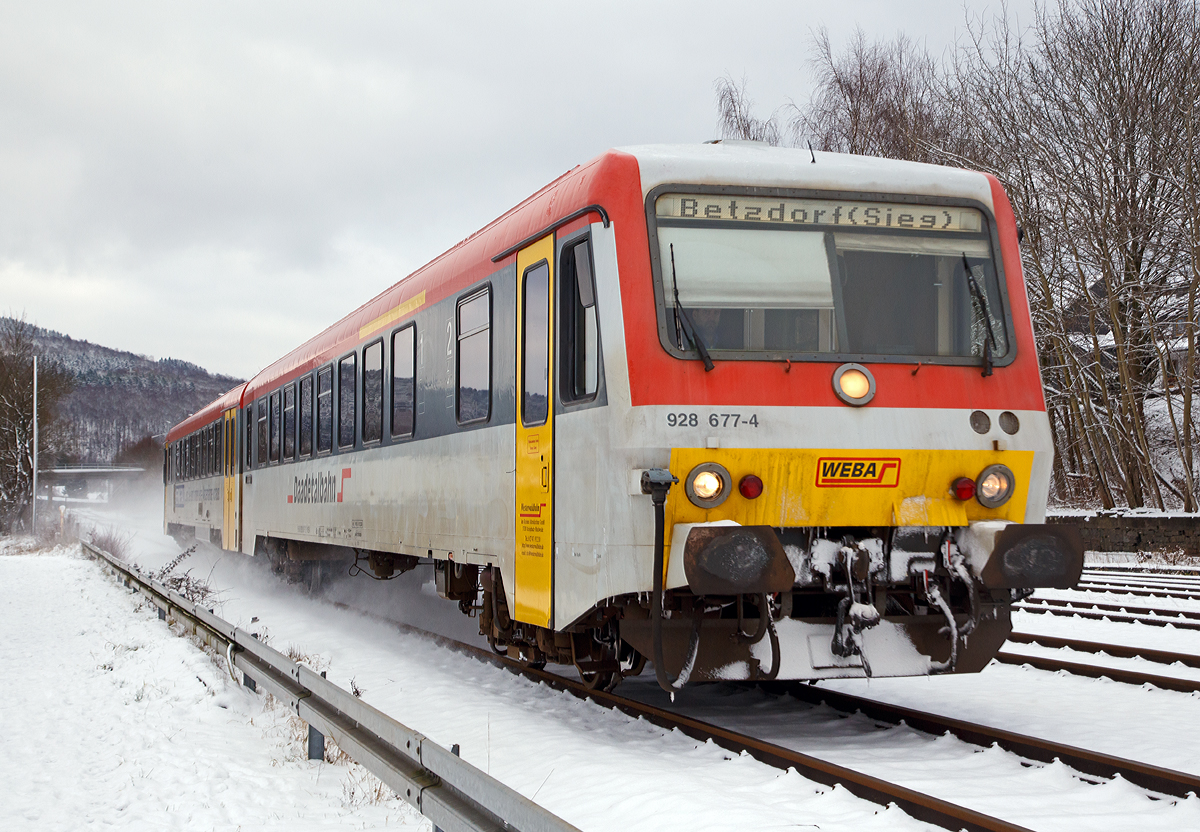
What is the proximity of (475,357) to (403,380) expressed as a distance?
1862 mm

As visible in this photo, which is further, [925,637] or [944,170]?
[944,170]

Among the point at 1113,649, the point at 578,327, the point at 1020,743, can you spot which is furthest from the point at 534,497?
the point at 1113,649

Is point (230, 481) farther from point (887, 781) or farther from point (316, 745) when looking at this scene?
point (887, 781)

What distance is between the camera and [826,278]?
5988 millimetres

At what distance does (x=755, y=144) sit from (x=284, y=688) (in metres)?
4.32

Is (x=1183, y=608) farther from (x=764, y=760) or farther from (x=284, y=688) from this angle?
(x=284, y=688)

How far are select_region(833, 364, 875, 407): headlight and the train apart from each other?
0.04ft

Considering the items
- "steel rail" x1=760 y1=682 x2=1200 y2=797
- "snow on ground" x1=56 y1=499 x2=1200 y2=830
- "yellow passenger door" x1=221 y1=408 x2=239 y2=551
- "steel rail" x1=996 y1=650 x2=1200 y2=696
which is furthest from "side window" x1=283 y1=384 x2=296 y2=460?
"steel rail" x1=996 y1=650 x2=1200 y2=696

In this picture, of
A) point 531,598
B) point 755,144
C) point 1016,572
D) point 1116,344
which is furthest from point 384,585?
point 1116,344

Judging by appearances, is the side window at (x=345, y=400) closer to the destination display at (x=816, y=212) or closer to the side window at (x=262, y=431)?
the side window at (x=262, y=431)

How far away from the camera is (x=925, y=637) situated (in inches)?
231

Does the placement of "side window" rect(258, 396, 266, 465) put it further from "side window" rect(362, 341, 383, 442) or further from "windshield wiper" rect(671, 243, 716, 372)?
"windshield wiper" rect(671, 243, 716, 372)

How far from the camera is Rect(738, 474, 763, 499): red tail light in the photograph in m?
5.60

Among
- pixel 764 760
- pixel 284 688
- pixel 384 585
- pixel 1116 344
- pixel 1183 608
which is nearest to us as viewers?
pixel 764 760
